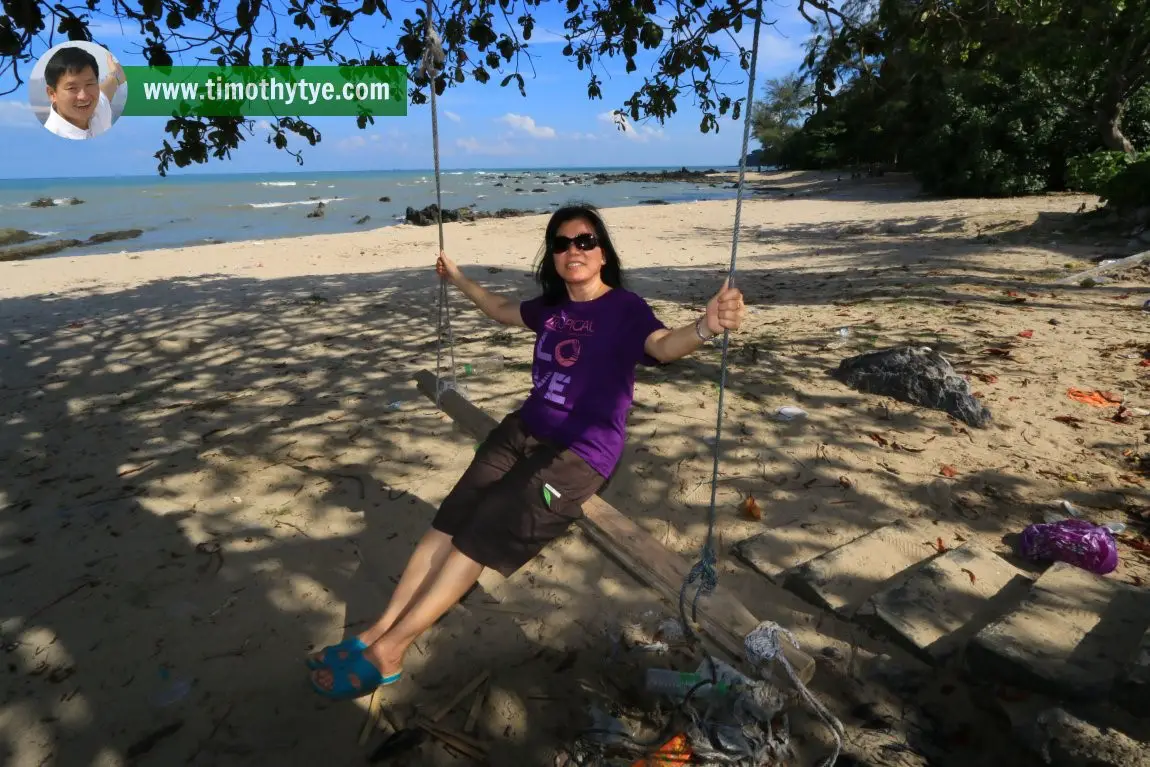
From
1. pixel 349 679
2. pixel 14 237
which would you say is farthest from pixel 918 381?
pixel 14 237

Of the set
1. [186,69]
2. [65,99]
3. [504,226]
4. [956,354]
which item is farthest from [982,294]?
[504,226]

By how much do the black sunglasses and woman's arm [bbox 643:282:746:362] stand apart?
465 mm

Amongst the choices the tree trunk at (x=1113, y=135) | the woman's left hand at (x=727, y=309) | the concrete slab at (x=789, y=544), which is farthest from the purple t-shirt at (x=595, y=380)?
the tree trunk at (x=1113, y=135)

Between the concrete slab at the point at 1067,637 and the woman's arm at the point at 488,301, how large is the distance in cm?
216

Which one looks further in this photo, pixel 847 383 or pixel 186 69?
pixel 847 383

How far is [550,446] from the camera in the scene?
8.11 ft

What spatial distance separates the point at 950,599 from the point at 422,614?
1.98 metres

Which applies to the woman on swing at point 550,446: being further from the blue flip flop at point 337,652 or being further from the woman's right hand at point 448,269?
the woman's right hand at point 448,269

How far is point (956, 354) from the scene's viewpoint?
4.98 m

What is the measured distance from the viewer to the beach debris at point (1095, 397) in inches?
161

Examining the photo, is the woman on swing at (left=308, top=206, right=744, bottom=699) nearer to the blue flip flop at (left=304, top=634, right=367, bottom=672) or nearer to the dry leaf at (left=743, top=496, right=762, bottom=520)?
the blue flip flop at (left=304, top=634, right=367, bottom=672)

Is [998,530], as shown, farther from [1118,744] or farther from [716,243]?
[716,243]

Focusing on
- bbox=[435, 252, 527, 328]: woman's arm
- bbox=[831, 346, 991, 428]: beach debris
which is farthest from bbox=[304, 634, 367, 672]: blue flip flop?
bbox=[831, 346, 991, 428]: beach debris

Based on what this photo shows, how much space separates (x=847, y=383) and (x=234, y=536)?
154 inches
